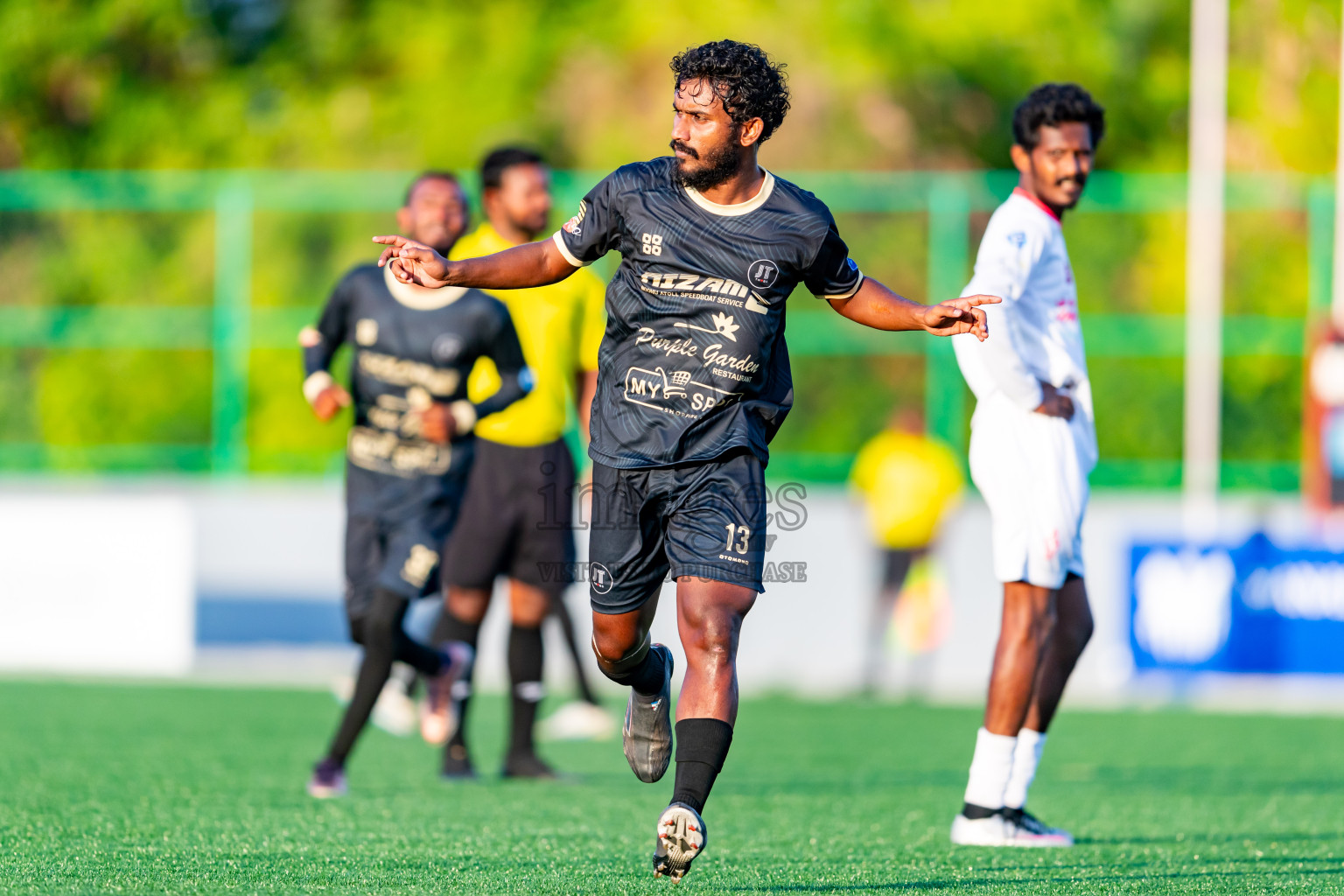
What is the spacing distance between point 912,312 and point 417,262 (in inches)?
53.9

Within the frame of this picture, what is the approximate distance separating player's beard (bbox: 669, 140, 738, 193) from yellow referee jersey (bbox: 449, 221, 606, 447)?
2.86 m

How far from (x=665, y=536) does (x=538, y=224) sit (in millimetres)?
3217

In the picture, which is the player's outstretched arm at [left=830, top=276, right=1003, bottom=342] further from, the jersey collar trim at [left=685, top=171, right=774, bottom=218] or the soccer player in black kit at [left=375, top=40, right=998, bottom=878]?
the jersey collar trim at [left=685, top=171, right=774, bottom=218]

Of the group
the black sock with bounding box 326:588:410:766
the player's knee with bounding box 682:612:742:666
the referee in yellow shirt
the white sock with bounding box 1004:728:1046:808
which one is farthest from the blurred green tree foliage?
the player's knee with bounding box 682:612:742:666

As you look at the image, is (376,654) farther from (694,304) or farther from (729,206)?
(729,206)

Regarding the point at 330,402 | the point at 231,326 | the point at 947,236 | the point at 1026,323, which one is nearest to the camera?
the point at 1026,323

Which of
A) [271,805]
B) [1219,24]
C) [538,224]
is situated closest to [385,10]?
[1219,24]

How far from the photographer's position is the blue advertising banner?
12.9m

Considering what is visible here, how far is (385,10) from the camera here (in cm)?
2850

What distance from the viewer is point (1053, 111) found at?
6160 mm


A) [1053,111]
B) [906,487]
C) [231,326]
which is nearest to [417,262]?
[1053,111]

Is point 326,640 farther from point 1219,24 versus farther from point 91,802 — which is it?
point 1219,24

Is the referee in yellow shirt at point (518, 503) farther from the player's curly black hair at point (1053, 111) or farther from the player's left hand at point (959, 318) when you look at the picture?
the player's left hand at point (959, 318)

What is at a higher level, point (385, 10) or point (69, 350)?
point (385, 10)
